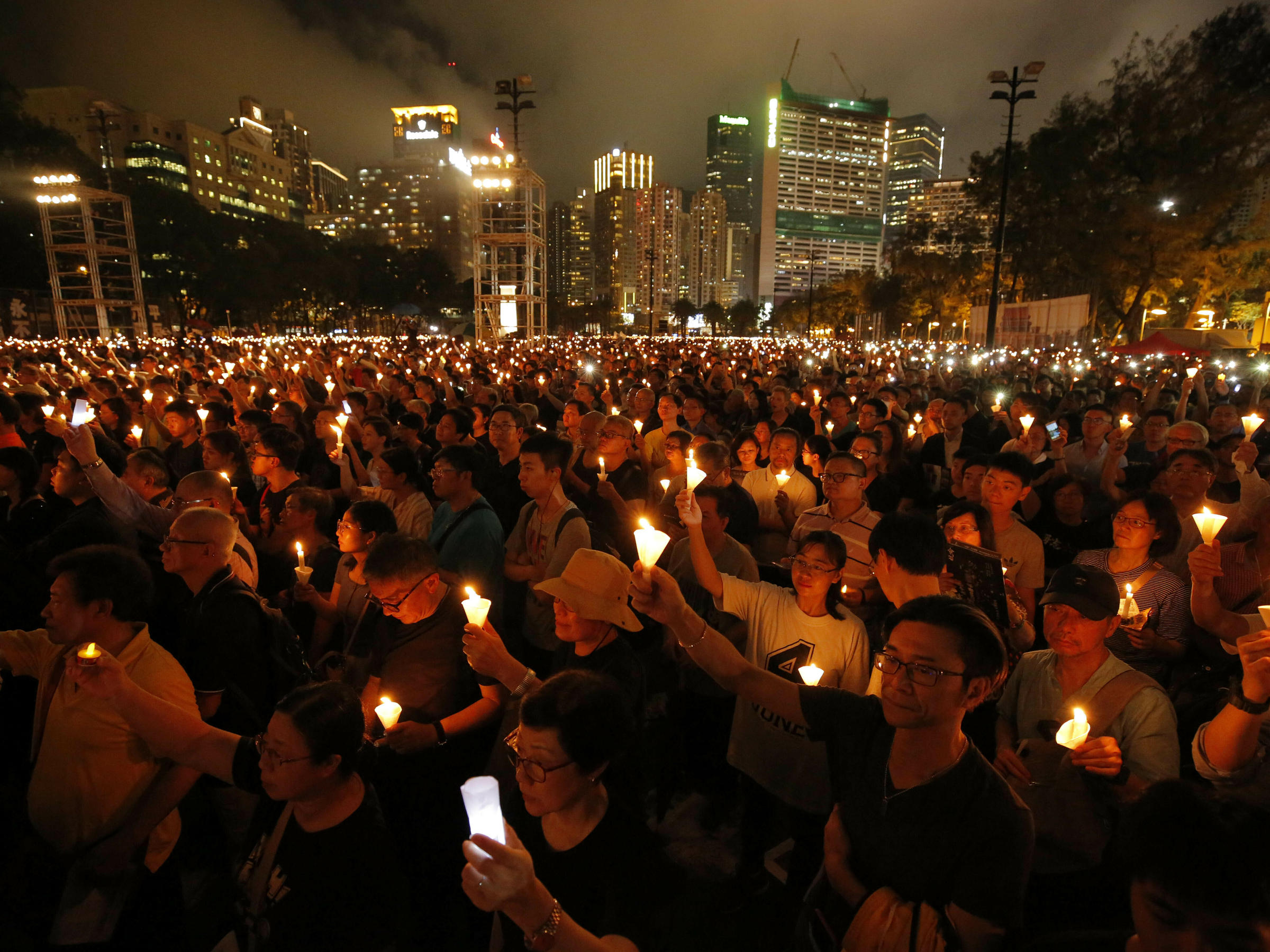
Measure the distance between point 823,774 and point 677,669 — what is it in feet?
4.42

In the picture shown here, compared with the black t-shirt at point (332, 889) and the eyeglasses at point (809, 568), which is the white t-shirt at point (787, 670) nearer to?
the eyeglasses at point (809, 568)

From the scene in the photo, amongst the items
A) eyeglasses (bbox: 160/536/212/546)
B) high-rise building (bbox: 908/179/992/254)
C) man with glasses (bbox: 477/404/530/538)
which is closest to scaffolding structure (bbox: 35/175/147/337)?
man with glasses (bbox: 477/404/530/538)

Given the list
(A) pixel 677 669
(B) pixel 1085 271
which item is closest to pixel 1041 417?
(A) pixel 677 669

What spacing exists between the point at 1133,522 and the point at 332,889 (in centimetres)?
403

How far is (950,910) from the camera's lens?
1.81m

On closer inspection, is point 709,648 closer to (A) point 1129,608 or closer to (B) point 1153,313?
(A) point 1129,608

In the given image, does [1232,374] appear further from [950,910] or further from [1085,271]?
[950,910]

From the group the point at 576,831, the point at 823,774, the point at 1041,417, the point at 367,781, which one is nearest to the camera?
the point at 576,831

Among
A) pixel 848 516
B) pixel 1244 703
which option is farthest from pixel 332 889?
pixel 848 516

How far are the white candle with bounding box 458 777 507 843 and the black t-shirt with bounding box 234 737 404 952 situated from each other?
1210 mm

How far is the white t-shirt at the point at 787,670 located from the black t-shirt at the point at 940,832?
861 millimetres

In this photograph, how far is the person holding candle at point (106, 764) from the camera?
2514 mm

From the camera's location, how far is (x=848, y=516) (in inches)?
174

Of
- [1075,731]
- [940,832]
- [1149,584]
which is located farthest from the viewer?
[1149,584]
